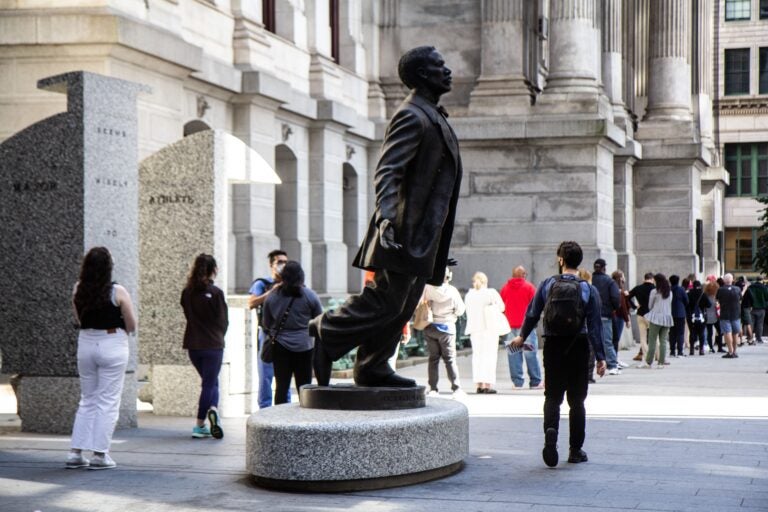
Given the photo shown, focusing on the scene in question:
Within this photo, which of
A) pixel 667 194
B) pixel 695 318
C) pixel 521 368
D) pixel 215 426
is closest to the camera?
pixel 215 426

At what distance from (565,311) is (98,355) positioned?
144 inches

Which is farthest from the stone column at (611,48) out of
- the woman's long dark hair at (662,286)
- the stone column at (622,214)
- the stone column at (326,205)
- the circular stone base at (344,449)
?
the circular stone base at (344,449)

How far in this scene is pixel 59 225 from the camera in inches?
493

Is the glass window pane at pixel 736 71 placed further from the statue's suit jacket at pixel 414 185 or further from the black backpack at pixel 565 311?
the statue's suit jacket at pixel 414 185

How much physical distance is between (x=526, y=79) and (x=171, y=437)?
59.2ft

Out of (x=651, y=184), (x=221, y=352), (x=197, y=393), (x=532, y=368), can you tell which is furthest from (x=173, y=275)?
(x=651, y=184)

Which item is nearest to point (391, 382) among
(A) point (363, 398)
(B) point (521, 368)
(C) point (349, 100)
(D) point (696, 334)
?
(A) point (363, 398)

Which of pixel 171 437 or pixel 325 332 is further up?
pixel 325 332

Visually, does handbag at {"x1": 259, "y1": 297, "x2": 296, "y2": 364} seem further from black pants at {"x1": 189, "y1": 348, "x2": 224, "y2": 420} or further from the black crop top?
the black crop top

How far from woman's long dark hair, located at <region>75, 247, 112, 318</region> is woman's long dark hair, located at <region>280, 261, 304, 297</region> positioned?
8.25ft

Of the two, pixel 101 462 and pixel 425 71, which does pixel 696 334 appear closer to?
pixel 425 71

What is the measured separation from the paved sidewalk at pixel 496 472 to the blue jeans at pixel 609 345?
6.24 meters

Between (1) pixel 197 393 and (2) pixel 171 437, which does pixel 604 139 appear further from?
(2) pixel 171 437

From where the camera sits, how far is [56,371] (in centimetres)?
1249
